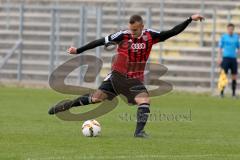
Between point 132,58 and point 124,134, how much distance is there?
3.91 ft

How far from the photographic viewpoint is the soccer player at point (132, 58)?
12367 mm

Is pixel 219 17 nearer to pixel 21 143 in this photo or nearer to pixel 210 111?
pixel 210 111

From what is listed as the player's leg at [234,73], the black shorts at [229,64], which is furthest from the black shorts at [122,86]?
the black shorts at [229,64]

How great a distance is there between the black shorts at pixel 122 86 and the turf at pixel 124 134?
0.63m

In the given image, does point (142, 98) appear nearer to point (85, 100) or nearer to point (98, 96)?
point (98, 96)

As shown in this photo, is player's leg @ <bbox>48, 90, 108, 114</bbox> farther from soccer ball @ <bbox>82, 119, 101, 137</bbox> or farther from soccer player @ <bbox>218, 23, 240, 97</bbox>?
soccer player @ <bbox>218, 23, 240, 97</bbox>

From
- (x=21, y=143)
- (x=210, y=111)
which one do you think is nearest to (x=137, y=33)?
(x=21, y=143)

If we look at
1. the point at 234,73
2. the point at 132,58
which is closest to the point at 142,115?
the point at 132,58

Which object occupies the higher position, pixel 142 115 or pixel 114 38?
pixel 114 38

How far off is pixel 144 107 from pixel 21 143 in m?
2.08

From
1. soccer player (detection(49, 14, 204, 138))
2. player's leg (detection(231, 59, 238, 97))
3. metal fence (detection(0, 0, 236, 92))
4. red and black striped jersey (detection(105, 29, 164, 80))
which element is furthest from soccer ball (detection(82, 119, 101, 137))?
metal fence (detection(0, 0, 236, 92))

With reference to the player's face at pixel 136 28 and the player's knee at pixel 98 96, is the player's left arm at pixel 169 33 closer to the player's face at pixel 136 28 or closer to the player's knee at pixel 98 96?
the player's face at pixel 136 28

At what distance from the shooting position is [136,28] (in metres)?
12.4

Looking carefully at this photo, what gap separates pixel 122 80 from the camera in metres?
12.8
